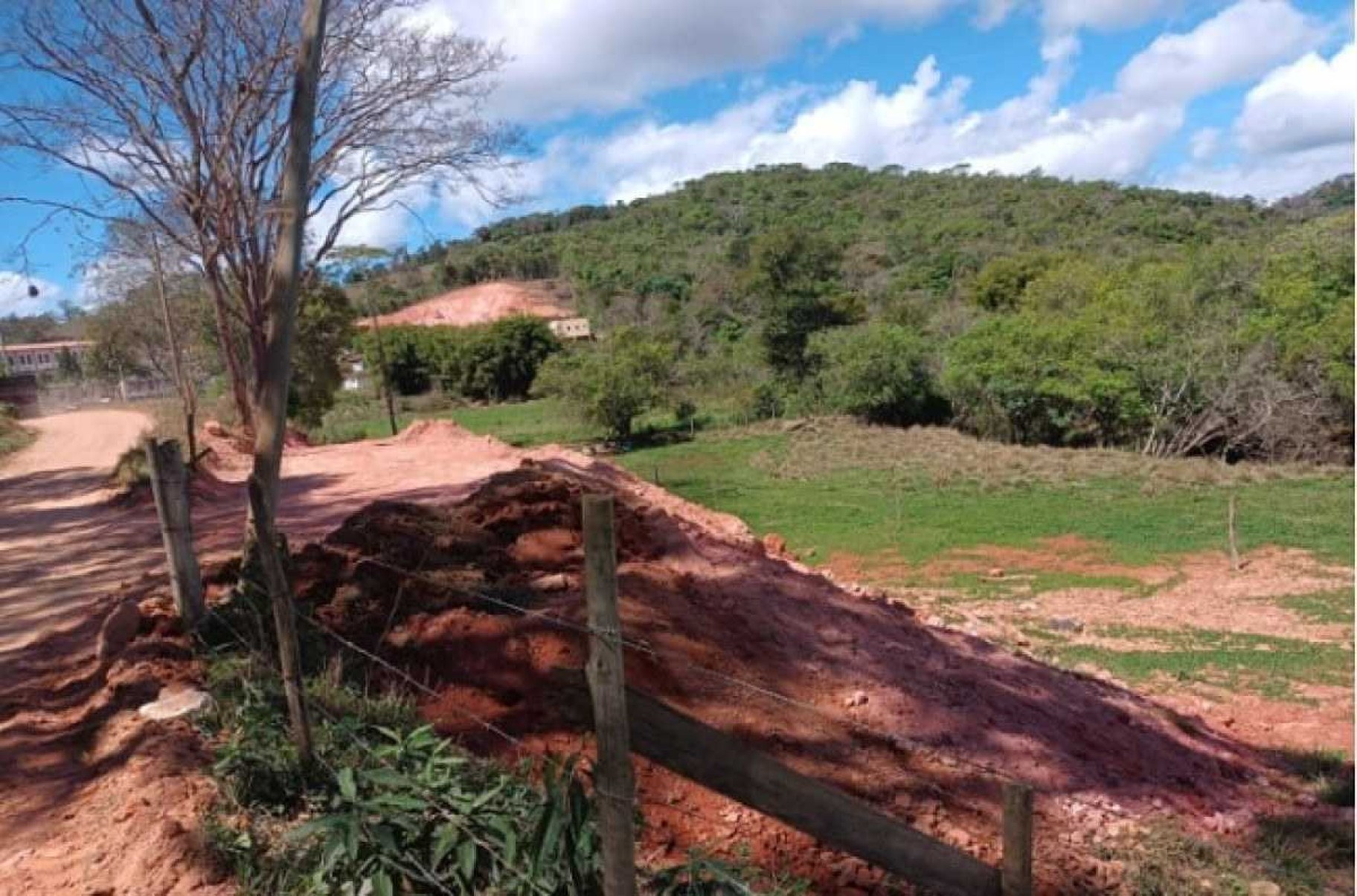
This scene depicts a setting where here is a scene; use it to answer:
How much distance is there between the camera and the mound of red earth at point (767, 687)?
3.41 metres

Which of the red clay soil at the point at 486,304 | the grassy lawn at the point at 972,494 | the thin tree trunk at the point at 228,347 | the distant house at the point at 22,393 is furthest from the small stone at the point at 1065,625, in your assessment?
the red clay soil at the point at 486,304

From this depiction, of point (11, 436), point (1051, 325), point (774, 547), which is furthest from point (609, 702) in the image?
point (1051, 325)

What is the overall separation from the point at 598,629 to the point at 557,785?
0.66 meters

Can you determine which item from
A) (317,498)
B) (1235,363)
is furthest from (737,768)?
(1235,363)

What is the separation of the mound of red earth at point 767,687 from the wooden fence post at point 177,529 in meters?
0.55

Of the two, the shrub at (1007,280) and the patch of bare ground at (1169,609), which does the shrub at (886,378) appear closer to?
the shrub at (1007,280)

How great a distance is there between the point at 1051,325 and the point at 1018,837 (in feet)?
90.3

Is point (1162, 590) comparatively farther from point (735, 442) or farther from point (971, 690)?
point (735, 442)

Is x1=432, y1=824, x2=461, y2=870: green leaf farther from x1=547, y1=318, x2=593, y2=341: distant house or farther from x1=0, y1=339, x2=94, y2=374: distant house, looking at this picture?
x1=0, y1=339, x2=94, y2=374: distant house

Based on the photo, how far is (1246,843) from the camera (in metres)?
4.28

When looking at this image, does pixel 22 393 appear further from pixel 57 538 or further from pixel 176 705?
pixel 176 705

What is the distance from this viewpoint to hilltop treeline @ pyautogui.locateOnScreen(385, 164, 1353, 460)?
2388cm

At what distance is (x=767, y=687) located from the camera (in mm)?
4230

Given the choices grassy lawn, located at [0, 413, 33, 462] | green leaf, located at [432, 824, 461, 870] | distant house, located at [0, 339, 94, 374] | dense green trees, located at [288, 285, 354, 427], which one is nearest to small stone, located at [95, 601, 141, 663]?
→ green leaf, located at [432, 824, 461, 870]
